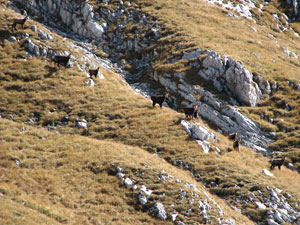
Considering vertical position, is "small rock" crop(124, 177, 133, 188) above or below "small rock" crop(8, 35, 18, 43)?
above

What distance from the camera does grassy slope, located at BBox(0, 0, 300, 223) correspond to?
22.7m

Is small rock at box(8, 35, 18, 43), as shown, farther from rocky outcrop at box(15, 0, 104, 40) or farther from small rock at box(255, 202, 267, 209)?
small rock at box(255, 202, 267, 209)

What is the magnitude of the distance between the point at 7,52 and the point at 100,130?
1786 centimetres

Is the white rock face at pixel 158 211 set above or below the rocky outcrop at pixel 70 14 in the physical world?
above

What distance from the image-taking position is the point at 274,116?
41.4 meters

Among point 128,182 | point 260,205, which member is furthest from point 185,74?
point 128,182

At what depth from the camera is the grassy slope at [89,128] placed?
2269 centimetres

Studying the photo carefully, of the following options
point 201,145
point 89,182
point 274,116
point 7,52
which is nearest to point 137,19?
point 7,52

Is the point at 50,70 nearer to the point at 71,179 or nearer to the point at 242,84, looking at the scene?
the point at 71,179

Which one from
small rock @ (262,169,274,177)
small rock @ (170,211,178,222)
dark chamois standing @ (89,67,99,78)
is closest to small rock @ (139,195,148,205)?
small rock @ (170,211,178,222)

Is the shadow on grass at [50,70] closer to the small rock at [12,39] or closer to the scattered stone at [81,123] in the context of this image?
the small rock at [12,39]

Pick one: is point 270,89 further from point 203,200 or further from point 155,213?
point 155,213

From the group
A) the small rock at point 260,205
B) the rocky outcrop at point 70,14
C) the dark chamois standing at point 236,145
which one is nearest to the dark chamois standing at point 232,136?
the dark chamois standing at point 236,145

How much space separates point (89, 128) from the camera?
103 ft
